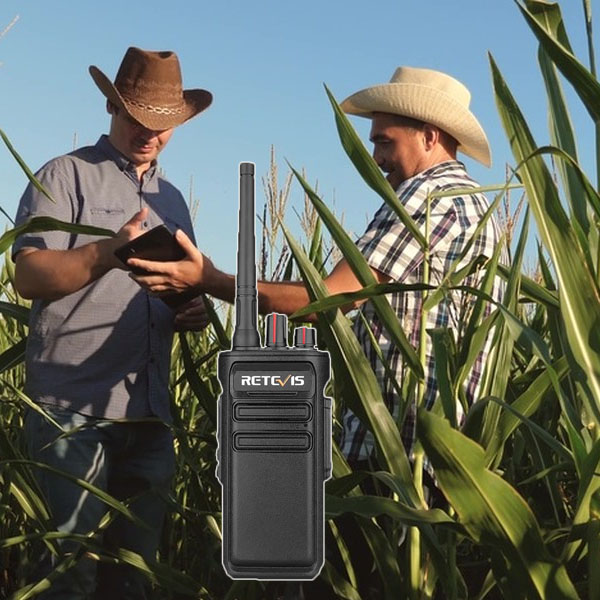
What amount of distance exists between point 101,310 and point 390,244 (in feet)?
2.18

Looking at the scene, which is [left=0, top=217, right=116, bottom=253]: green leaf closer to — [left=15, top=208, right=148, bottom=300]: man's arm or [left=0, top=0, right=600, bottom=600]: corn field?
[left=0, top=0, right=600, bottom=600]: corn field

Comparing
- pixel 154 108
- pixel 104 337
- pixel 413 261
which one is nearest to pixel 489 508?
pixel 413 261

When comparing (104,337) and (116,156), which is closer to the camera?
(104,337)

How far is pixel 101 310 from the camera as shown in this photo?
2.05 meters

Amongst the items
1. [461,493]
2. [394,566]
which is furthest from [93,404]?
[461,493]

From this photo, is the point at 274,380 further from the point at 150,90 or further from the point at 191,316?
the point at 150,90

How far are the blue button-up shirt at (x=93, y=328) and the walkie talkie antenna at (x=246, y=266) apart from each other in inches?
39.7

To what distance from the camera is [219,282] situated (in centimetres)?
176

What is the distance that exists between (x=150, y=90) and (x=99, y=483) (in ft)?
2.67

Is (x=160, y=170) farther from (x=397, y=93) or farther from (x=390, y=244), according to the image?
(x=390, y=244)

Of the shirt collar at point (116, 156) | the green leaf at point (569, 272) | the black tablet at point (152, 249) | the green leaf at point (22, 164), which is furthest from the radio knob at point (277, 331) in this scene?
the shirt collar at point (116, 156)

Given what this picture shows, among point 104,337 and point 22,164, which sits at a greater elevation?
point 22,164

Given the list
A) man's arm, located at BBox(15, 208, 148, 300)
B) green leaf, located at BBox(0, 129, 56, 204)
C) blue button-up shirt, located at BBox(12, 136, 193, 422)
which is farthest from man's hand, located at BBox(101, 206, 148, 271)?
green leaf, located at BBox(0, 129, 56, 204)

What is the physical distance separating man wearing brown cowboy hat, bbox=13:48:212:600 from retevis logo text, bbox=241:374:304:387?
926 mm
